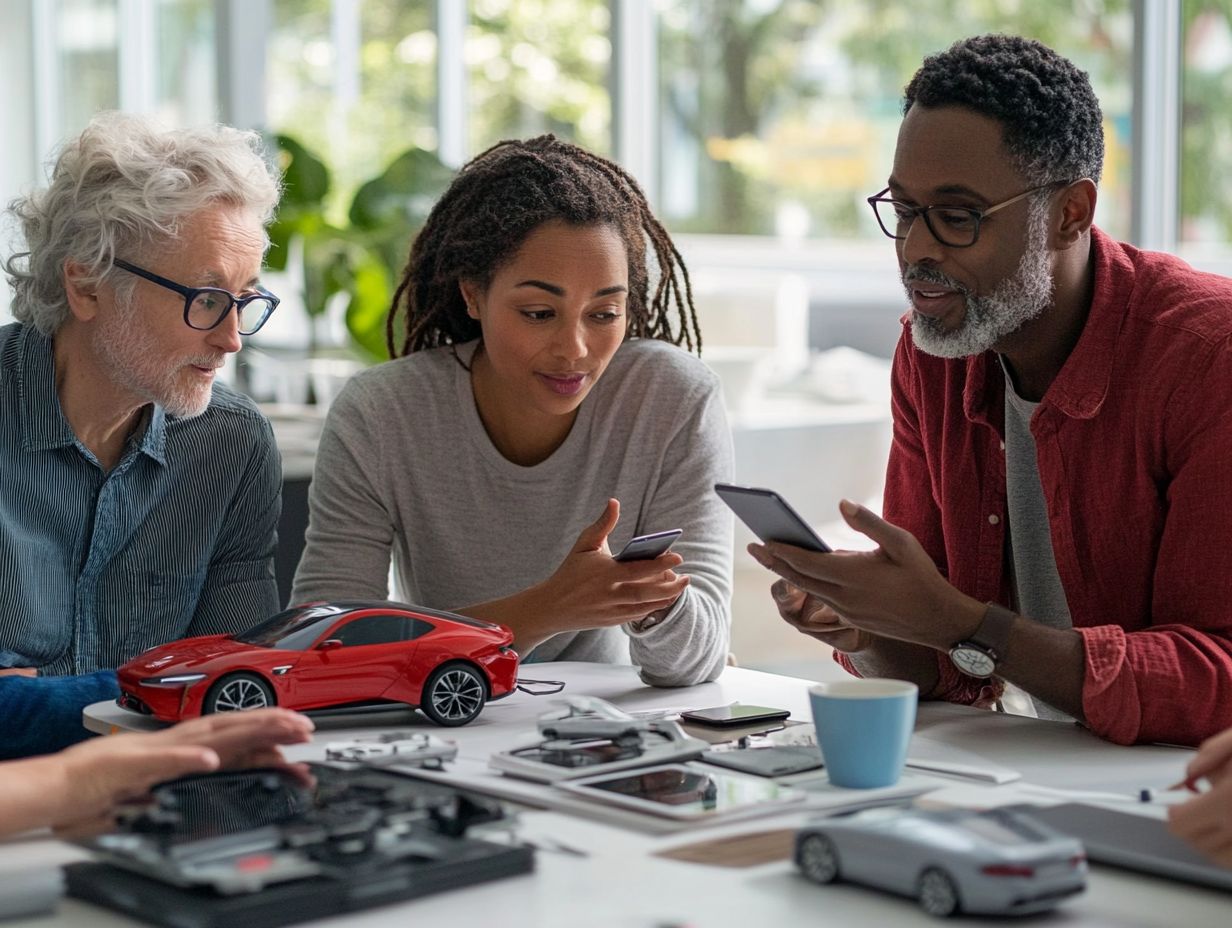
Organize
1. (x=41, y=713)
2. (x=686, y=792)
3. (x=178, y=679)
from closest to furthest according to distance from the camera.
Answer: (x=686, y=792), (x=178, y=679), (x=41, y=713)

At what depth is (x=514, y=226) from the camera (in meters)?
2.11

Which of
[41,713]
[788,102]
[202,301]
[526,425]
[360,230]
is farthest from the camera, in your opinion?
[788,102]

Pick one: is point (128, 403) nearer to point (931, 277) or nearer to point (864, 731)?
Answer: point (931, 277)

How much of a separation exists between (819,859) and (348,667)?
641mm

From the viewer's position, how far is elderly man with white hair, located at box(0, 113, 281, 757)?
2.01 m

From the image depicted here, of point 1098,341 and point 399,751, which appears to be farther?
point 1098,341

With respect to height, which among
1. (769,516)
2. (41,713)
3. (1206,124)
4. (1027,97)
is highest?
(1206,124)

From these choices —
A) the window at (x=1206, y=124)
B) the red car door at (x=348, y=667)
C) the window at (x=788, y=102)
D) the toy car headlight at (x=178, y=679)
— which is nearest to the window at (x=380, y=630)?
the red car door at (x=348, y=667)

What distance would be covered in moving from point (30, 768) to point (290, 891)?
0.93 feet

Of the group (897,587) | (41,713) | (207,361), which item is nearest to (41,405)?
(207,361)

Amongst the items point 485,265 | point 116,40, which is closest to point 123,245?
point 485,265

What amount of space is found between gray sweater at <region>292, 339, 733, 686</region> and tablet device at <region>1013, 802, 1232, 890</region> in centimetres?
92

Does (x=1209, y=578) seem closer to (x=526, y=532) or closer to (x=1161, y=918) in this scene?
(x=1161, y=918)

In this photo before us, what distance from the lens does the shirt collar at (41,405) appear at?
2021 millimetres
